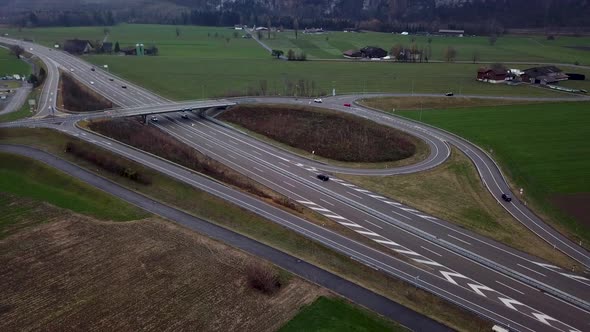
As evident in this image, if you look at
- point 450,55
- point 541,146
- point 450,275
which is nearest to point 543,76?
point 450,55

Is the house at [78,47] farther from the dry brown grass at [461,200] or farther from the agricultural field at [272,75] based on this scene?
the dry brown grass at [461,200]

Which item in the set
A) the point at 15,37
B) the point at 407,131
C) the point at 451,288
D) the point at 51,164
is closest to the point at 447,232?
the point at 451,288

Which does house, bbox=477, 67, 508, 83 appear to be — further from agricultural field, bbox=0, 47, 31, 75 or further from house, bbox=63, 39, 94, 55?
house, bbox=63, 39, 94, 55

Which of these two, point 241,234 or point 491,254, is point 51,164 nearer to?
point 241,234

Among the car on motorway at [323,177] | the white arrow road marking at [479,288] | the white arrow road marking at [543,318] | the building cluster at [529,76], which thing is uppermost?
the building cluster at [529,76]

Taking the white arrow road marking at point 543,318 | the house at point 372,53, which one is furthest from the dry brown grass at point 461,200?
the house at point 372,53

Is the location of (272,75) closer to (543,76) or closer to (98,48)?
(543,76)
